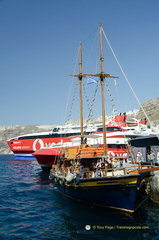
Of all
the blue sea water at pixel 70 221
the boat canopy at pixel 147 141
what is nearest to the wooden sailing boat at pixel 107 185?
the blue sea water at pixel 70 221

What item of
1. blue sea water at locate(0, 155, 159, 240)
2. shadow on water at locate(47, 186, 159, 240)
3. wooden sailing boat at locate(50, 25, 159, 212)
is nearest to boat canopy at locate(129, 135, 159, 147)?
wooden sailing boat at locate(50, 25, 159, 212)

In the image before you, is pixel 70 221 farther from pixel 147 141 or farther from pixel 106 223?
pixel 147 141

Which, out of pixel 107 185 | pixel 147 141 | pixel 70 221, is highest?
pixel 147 141

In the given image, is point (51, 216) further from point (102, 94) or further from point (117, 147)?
point (117, 147)

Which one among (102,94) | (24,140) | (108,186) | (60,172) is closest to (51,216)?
(108,186)

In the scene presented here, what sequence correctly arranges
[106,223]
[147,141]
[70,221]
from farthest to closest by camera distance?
[147,141]
[70,221]
[106,223]

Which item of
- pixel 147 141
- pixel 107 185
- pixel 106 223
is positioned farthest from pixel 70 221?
pixel 147 141

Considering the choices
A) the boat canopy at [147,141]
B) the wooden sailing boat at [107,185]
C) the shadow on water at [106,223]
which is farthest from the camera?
the boat canopy at [147,141]

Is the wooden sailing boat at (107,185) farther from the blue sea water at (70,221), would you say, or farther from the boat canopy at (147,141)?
the boat canopy at (147,141)

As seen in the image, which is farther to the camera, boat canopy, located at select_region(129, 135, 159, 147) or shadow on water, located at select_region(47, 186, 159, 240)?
boat canopy, located at select_region(129, 135, 159, 147)

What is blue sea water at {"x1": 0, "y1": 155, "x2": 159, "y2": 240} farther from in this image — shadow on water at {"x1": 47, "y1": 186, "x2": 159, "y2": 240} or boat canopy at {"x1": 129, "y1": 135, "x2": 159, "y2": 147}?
boat canopy at {"x1": 129, "y1": 135, "x2": 159, "y2": 147}

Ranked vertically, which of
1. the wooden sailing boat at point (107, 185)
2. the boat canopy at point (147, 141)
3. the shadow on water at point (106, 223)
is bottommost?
the shadow on water at point (106, 223)

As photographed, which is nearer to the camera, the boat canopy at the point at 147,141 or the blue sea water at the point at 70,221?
the blue sea water at the point at 70,221

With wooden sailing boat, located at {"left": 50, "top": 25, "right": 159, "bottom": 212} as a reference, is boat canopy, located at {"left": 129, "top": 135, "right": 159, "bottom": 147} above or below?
above
